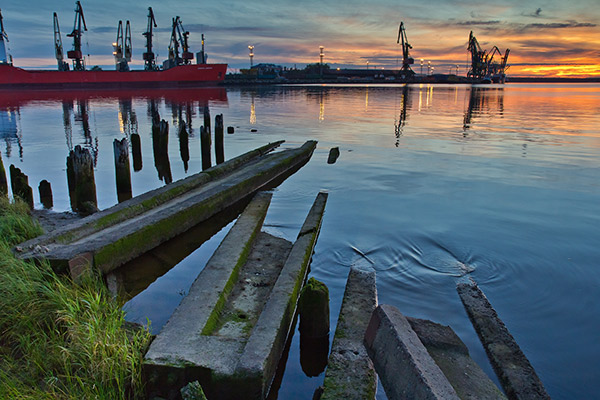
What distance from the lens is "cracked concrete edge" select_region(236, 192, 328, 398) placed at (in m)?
2.91

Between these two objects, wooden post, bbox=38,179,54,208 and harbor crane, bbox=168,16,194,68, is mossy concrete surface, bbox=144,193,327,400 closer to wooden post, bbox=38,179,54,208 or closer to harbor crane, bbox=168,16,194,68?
wooden post, bbox=38,179,54,208

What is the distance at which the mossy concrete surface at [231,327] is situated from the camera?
115 inches

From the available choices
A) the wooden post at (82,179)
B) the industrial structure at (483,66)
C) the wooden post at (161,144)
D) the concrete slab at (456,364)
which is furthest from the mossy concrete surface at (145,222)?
the industrial structure at (483,66)

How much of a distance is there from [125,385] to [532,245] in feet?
20.4

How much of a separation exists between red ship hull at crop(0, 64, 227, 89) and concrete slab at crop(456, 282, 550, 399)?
66542 millimetres

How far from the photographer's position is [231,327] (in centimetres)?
372

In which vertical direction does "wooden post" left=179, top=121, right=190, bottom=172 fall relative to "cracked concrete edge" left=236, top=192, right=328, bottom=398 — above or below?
above

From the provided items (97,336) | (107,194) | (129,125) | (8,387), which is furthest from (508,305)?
(129,125)

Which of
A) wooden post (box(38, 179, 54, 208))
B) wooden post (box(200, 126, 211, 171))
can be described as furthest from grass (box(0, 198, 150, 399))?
wooden post (box(200, 126, 211, 171))

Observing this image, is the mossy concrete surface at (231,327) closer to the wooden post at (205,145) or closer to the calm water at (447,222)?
the calm water at (447,222)

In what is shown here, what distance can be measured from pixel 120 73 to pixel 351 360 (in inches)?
2764

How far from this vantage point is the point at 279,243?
6.06 m

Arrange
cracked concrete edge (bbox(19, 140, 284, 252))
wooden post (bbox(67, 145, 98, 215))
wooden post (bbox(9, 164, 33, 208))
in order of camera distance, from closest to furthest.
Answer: cracked concrete edge (bbox(19, 140, 284, 252))
wooden post (bbox(67, 145, 98, 215))
wooden post (bbox(9, 164, 33, 208))

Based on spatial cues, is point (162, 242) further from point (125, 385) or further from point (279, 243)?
point (125, 385)
